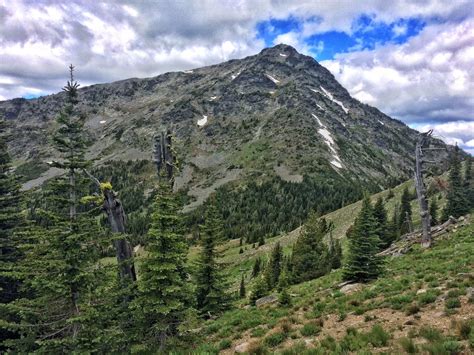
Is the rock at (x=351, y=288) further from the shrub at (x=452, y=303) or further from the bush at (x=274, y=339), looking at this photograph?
the bush at (x=274, y=339)

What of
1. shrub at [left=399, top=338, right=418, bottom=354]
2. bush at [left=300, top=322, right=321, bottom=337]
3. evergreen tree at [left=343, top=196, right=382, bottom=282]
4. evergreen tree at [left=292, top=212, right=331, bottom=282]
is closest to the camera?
shrub at [left=399, top=338, right=418, bottom=354]

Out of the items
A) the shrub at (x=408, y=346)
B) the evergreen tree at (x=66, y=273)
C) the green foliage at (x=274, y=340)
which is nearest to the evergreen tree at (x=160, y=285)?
the evergreen tree at (x=66, y=273)

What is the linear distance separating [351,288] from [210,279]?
11717 mm

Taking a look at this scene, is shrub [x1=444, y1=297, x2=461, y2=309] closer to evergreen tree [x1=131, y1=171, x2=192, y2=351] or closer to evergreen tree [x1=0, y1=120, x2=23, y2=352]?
evergreen tree [x1=131, y1=171, x2=192, y2=351]

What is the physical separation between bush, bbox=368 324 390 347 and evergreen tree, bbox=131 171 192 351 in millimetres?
8183

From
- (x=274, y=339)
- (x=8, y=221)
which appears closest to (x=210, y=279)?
(x=8, y=221)

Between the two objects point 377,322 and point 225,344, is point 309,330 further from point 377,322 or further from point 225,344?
point 225,344

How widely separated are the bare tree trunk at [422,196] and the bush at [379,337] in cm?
2270

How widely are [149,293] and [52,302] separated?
4526 millimetres

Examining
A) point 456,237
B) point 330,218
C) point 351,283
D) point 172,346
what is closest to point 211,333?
Result: point 172,346

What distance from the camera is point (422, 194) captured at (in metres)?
31.7

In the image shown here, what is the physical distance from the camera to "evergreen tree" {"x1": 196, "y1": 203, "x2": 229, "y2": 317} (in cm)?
2673

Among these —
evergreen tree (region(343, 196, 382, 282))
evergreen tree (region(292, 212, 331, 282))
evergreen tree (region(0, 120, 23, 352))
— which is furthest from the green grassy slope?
evergreen tree (region(292, 212, 331, 282))

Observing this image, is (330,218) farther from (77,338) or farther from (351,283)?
(77,338)
